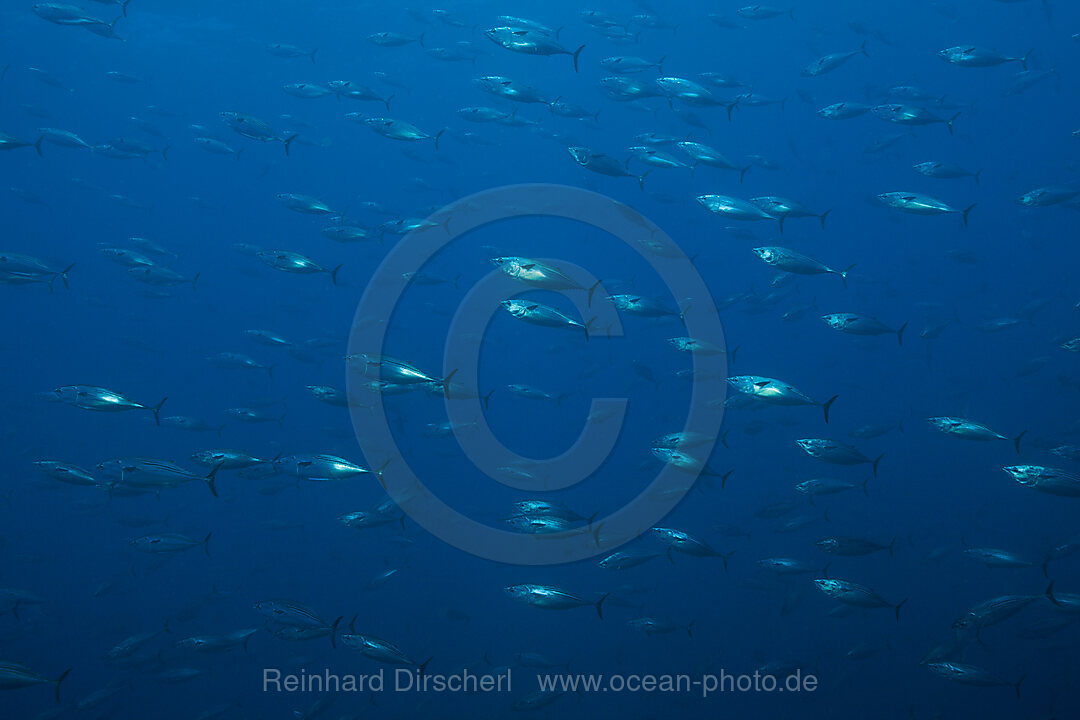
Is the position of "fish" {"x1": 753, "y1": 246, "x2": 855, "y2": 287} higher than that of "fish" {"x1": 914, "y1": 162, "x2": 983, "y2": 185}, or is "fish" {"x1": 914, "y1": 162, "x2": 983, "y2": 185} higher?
"fish" {"x1": 914, "y1": 162, "x2": 983, "y2": 185}

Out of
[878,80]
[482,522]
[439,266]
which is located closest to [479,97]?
[439,266]

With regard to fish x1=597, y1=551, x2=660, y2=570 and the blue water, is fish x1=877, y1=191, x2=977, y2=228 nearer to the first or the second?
the blue water

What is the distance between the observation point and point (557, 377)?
50.9 metres

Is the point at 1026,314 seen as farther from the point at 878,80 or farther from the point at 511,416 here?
the point at 511,416

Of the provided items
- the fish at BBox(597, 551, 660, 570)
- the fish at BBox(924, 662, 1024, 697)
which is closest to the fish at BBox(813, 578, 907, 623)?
the fish at BBox(924, 662, 1024, 697)

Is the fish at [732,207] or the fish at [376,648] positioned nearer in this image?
the fish at [376,648]

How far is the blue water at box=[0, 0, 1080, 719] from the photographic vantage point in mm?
12852

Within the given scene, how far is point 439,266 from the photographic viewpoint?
185 feet

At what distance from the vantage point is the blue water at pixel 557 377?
12852 millimetres

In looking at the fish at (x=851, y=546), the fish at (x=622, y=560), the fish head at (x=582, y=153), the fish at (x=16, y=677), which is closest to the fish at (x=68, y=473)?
the fish at (x=16, y=677)

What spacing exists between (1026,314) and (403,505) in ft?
41.6

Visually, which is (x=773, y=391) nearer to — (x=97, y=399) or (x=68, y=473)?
(x=97, y=399)

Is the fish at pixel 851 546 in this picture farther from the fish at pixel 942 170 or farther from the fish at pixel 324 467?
the fish at pixel 942 170

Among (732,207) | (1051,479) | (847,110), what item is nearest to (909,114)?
(847,110)
